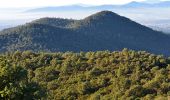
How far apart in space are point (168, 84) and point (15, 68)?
23255 millimetres

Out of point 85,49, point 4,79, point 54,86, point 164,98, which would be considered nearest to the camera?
point 4,79

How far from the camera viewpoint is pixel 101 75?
180 ft

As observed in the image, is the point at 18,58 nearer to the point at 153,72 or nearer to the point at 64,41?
the point at 153,72

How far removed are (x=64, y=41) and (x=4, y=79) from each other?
554ft

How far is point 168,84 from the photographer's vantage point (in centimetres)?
4716

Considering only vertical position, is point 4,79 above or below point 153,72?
above

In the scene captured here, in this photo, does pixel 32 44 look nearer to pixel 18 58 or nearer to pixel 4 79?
pixel 18 58

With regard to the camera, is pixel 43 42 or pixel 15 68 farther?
pixel 43 42

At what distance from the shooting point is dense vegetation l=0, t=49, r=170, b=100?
47.1 m

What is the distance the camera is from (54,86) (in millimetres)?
52656

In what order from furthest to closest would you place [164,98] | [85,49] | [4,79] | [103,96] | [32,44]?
[85,49] < [32,44] < [103,96] < [164,98] < [4,79]

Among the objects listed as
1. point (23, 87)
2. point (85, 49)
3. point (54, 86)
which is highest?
point (23, 87)

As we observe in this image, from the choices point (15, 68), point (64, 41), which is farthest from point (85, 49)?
point (15, 68)

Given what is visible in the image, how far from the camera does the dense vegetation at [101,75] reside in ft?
155
